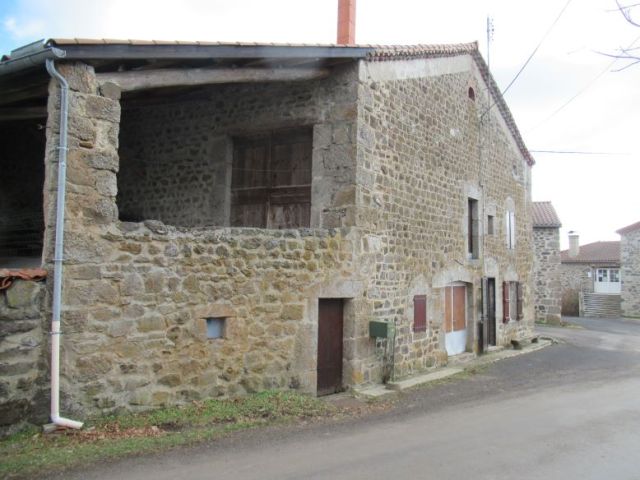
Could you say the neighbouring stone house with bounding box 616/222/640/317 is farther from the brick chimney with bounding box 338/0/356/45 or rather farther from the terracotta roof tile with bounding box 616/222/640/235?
the brick chimney with bounding box 338/0/356/45

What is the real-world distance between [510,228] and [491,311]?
286 centimetres

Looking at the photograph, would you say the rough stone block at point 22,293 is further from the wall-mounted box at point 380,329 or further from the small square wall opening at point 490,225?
the small square wall opening at point 490,225

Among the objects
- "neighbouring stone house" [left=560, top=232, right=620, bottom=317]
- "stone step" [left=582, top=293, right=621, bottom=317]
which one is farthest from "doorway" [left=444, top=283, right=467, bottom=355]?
"neighbouring stone house" [left=560, top=232, right=620, bottom=317]

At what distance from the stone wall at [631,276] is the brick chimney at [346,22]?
25.0m

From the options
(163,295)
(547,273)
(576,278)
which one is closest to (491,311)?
(547,273)

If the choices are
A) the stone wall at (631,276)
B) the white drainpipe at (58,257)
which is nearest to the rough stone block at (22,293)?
the white drainpipe at (58,257)

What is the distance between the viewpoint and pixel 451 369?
10391 mm

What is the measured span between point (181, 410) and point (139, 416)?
490mm

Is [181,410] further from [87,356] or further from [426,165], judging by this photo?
[426,165]

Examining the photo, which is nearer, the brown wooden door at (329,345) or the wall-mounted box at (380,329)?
the brown wooden door at (329,345)

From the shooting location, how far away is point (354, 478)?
4465mm

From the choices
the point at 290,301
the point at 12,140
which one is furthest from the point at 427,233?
the point at 12,140

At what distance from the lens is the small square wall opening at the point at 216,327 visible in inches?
258

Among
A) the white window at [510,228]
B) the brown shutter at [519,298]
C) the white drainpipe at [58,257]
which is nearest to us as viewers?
the white drainpipe at [58,257]
